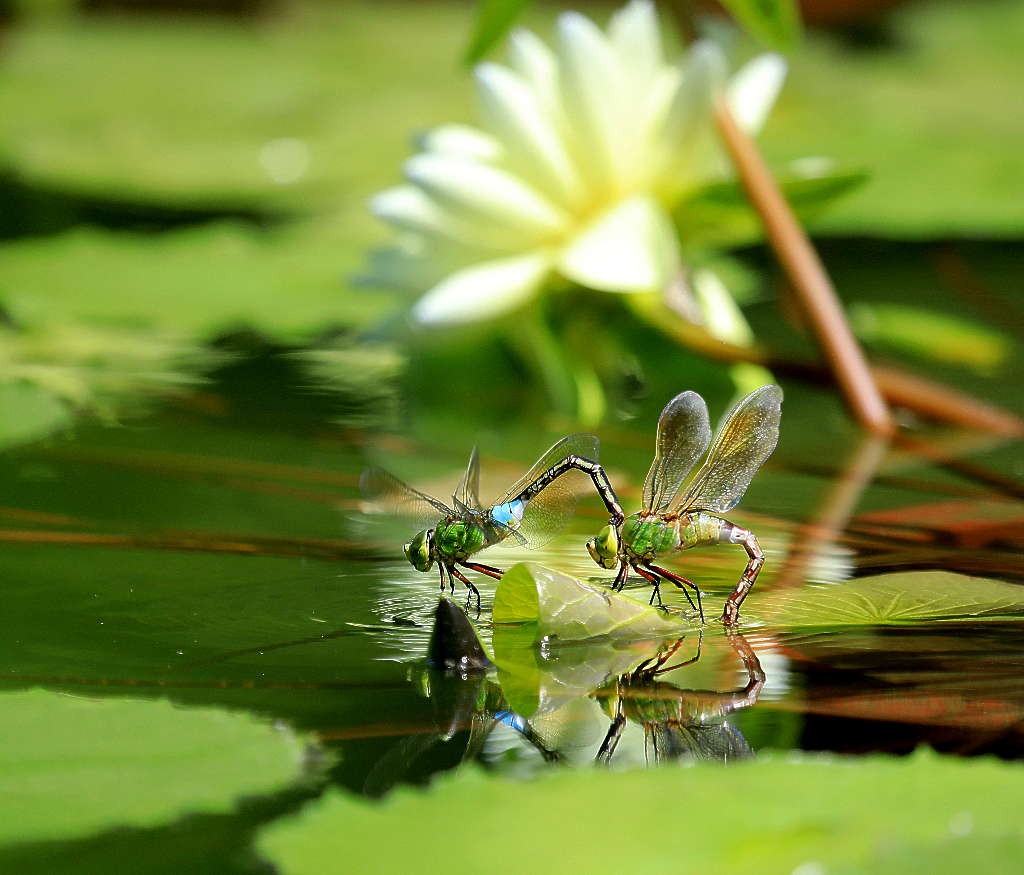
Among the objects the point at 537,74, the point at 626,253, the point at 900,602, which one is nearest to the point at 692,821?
the point at 900,602

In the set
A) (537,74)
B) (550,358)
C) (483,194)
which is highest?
(537,74)

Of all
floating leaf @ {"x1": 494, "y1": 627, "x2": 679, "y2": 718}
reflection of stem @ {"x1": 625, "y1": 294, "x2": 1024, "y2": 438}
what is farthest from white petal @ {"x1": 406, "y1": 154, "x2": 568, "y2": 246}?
floating leaf @ {"x1": 494, "y1": 627, "x2": 679, "y2": 718}

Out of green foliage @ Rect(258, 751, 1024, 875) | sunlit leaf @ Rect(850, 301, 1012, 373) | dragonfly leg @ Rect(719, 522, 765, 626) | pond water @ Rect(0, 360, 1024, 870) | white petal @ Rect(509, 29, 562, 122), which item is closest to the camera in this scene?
Answer: green foliage @ Rect(258, 751, 1024, 875)

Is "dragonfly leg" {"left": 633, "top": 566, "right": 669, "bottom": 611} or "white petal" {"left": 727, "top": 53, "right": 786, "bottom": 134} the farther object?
"white petal" {"left": 727, "top": 53, "right": 786, "bottom": 134}

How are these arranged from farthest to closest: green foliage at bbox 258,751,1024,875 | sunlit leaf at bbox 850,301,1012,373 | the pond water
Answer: sunlit leaf at bbox 850,301,1012,373 → the pond water → green foliage at bbox 258,751,1024,875

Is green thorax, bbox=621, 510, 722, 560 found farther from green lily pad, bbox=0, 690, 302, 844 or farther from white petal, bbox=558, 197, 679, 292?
white petal, bbox=558, 197, 679, 292

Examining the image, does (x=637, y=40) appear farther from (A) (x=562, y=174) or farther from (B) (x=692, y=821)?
(B) (x=692, y=821)

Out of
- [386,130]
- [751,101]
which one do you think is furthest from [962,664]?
[386,130]
